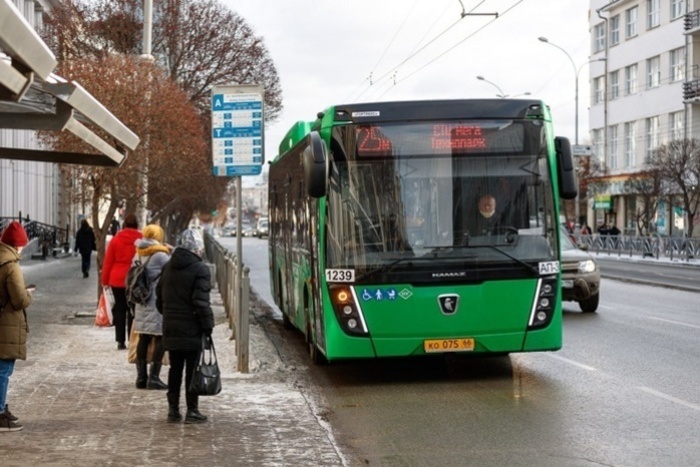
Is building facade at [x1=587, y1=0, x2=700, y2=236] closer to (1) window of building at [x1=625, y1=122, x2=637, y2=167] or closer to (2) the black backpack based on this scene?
(1) window of building at [x1=625, y1=122, x2=637, y2=167]

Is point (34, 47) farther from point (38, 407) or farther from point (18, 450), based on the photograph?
point (38, 407)

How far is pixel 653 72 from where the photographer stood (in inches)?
2569

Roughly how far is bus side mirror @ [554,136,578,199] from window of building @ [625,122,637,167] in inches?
2243

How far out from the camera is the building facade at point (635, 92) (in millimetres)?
60375

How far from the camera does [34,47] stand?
6430 millimetres

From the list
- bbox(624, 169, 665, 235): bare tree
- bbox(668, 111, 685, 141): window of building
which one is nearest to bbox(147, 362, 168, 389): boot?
bbox(624, 169, 665, 235): bare tree

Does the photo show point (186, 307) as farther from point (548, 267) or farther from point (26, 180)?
point (26, 180)

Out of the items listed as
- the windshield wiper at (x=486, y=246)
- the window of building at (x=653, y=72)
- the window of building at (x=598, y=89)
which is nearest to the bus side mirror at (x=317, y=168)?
the windshield wiper at (x=486, y=246)

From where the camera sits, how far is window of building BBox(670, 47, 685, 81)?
6133 centimetres

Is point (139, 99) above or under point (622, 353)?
above

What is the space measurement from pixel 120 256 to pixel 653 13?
5506 centimetres

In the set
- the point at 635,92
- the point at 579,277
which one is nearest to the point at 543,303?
the point at 579,277

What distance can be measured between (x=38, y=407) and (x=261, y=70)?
4053 cm

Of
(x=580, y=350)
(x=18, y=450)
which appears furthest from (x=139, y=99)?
(x=18, y=450)
